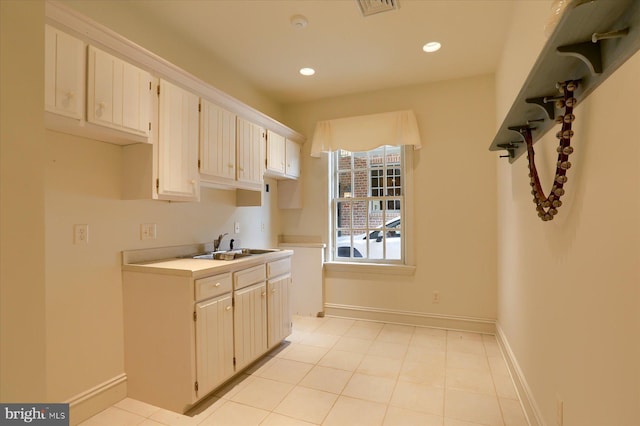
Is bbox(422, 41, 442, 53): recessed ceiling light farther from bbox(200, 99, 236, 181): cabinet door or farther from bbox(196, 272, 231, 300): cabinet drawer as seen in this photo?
bbox(196, 272, 231, 300): cabinet drawer

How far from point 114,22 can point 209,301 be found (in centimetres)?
204

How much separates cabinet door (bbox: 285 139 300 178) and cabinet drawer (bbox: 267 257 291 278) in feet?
3.87

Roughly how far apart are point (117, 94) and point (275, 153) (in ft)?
5.92

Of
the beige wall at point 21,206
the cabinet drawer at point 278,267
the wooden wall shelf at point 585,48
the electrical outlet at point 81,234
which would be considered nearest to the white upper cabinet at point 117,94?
the electrical outlet at point 81,234

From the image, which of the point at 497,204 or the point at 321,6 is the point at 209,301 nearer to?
the point at 321,6

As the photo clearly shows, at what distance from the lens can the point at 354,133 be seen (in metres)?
3.86

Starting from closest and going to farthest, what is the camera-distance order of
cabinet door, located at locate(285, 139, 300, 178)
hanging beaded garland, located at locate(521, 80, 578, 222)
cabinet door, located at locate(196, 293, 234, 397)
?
1. hanging beaded garland, located at locate(521, 80, 578, 222)
2. cabinet door, located at locate(196, 293, 234, 397)
3. cabinet door, located at locate(285, 139, 300, 178)

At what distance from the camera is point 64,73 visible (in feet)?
5.35

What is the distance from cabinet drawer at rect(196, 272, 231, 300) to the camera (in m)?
2.07

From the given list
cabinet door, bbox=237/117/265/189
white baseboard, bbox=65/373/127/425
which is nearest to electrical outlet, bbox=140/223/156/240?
cabinet door, bbox=237/117/265/189

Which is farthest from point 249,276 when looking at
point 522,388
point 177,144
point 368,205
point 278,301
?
point 522,388

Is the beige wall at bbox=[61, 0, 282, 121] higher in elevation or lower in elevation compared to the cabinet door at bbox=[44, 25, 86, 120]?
higher

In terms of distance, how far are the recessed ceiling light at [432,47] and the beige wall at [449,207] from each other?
73 centimetres

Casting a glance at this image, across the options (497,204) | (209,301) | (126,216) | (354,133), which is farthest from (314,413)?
(354,133)
